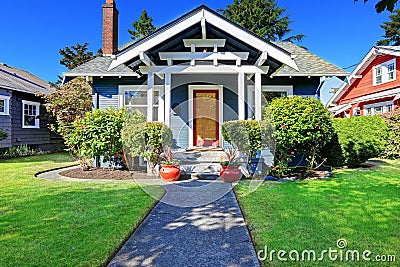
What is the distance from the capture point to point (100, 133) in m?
7.41

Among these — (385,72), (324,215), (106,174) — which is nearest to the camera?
(324,215)

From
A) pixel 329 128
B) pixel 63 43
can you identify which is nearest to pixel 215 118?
pixel 329 128

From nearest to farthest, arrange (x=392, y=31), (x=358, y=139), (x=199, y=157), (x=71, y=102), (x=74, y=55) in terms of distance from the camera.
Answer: (x=199, y=157)
(x=358, y=139)
(x=71, y=102)
(x=74, y=55)
(x=392, y=31)

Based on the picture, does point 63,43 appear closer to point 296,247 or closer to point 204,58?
point 204,58

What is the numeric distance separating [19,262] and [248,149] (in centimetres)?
528

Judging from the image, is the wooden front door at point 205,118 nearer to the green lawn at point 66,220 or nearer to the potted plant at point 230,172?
the potted plant at point 230,172

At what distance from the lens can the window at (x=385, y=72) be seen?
15.4 m

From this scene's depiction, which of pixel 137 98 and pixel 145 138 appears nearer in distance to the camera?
pixel 145 138

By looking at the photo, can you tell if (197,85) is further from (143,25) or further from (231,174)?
(143,25)

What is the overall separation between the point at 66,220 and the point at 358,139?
833 cm

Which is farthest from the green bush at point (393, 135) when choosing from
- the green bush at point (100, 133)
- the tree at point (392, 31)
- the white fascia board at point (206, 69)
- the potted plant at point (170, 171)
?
the tree at point (392, 31)

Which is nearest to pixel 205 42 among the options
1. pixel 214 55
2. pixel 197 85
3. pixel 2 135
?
pixel 214 55

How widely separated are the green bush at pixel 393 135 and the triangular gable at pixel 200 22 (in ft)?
24.0

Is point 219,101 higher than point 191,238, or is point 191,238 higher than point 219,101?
point 219,101
